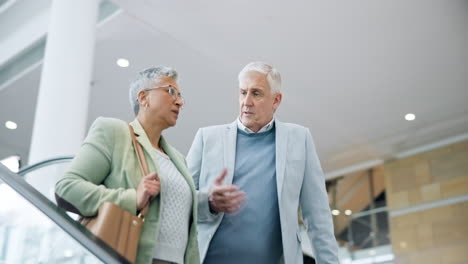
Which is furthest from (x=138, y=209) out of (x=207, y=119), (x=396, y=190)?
(x=396, y=190)

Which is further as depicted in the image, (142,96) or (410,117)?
(410,117)

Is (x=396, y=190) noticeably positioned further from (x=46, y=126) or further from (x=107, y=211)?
(x=107, y=211)

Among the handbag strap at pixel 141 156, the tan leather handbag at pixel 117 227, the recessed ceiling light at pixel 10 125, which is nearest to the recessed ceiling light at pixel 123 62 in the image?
the recessed ceiling light at pixel 10 125

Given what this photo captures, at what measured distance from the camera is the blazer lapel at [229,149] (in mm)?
3801

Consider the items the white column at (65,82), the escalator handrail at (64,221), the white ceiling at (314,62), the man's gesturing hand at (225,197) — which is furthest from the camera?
the white ceiling at (314,62)

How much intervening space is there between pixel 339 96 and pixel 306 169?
9400 millimetres

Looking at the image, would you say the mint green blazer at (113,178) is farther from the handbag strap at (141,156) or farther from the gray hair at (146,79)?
the gray hair at (146,79)

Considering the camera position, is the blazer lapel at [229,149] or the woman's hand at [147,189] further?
the blazer lapel at [229,149]

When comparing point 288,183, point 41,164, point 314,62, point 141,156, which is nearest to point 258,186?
point 288,183

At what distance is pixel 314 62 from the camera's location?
12.0 metres

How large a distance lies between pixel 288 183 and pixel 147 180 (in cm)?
104

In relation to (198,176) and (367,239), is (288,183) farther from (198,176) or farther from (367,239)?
(367,239)

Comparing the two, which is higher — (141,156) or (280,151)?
(280,151)

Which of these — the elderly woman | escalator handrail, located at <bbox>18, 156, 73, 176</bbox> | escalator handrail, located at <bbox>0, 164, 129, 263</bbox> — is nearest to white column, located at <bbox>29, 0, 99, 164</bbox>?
escalator handrail, located at <bbox>18, 156, 73, 176</bbox>
